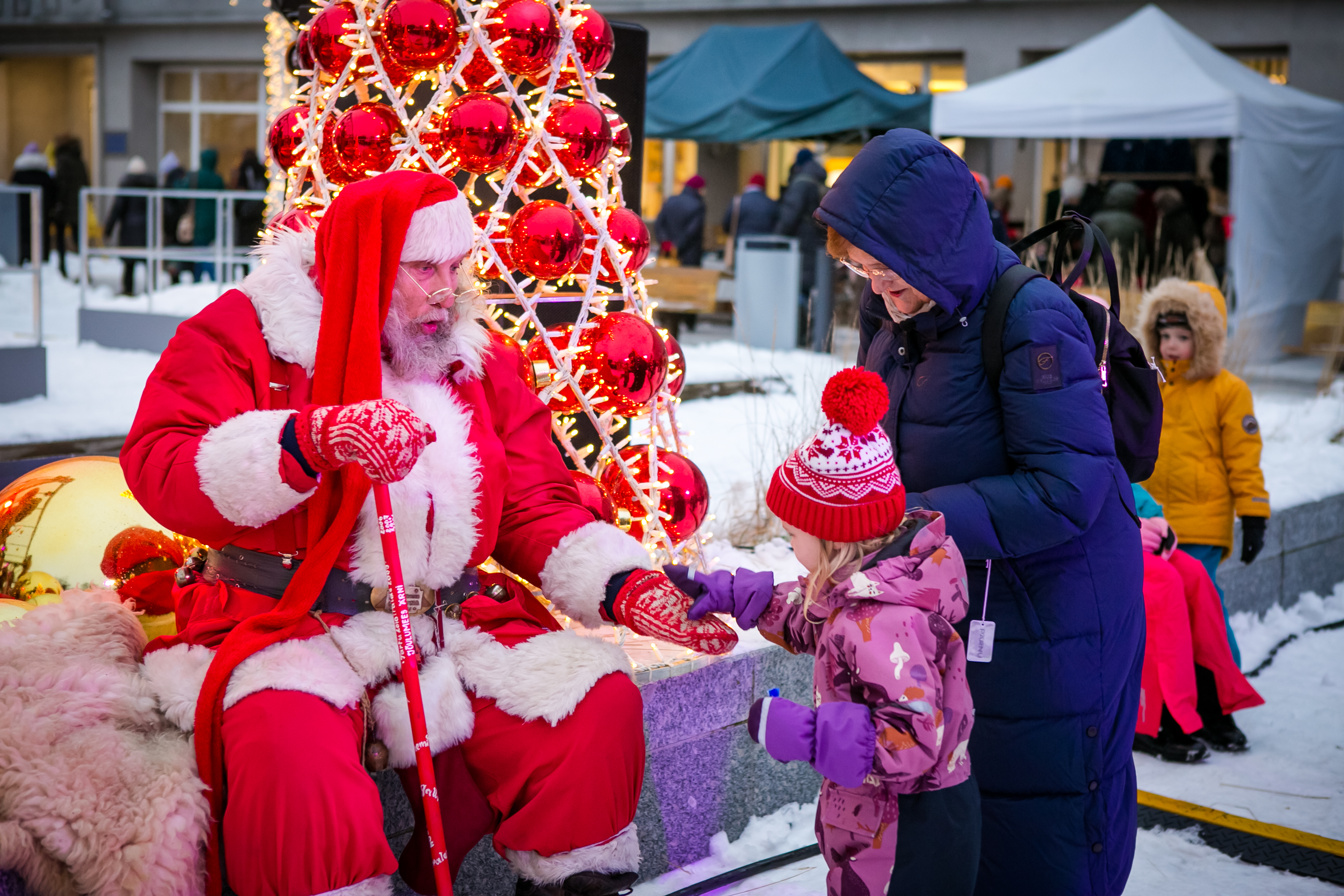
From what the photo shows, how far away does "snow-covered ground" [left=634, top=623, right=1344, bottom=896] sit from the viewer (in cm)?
315

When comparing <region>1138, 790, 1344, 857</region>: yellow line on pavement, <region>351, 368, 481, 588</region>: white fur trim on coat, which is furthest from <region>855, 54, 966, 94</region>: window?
<region>351, 368, 481, 588</region>: white fur trim on coat

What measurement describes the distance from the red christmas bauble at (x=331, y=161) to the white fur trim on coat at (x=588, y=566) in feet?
3.38

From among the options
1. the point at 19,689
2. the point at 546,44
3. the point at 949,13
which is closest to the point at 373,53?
the point at 546,44

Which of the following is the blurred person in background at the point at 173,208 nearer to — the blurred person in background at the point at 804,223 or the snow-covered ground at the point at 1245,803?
the blurred person in background at the point at 804,223

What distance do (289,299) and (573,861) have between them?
3.98 feet

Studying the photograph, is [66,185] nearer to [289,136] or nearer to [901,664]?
[289,136]

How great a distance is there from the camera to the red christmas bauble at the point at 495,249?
3037 millimetres

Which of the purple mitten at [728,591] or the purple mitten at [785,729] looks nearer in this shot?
the purple mitten at [785,729]

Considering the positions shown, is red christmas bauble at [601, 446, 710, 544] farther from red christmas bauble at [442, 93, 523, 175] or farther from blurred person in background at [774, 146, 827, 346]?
blurred person in background at [774, 146, 827, 346]

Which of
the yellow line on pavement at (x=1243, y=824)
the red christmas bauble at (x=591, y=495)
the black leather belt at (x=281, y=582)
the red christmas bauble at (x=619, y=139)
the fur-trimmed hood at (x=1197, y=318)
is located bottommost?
the yellow line on pavement at (x=1243, y=824)

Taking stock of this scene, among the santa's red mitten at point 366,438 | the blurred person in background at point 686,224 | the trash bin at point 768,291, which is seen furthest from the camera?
the blurred person in background at point 686,224

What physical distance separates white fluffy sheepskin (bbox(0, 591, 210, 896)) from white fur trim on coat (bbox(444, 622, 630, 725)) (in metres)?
0.54

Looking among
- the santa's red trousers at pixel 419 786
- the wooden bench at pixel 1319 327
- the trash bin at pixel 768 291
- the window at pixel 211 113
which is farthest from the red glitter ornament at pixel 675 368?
the window at pixel 211 113

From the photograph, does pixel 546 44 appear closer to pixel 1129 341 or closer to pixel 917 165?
pixel 917 165
